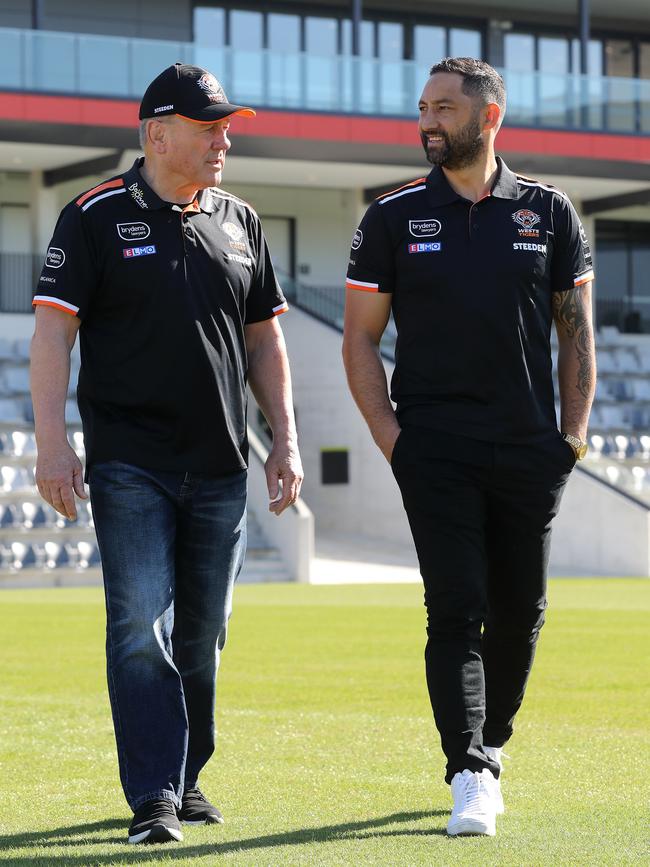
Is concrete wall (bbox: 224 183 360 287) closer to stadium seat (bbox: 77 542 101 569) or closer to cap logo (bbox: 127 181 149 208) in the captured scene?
stadium seat (bbox: 77 542 101 569)

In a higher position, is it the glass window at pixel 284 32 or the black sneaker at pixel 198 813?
the glass window at pixel 284 32

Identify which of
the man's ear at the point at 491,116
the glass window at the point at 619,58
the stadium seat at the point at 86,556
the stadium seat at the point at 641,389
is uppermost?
the glass window at the point at 619,58

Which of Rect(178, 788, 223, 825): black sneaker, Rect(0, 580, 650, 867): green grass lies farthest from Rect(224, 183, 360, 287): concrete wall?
Rect(178, 788, 223, 825): black sneaker

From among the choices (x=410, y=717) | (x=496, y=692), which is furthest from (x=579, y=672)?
(x=496, y=692)

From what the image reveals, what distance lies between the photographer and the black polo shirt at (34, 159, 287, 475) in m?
4.85

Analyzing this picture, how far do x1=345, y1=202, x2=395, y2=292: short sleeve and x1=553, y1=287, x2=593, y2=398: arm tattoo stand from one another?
59 centimetres

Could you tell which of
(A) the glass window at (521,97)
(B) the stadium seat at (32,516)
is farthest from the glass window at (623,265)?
(B) the stadium seat at (32,516)

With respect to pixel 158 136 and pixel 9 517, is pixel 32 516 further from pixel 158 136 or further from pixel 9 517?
pixel 158 136

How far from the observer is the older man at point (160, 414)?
473 cm

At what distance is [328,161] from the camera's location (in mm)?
28328

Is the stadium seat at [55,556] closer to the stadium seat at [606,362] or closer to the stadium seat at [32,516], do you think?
the stadium seat at [32,516]

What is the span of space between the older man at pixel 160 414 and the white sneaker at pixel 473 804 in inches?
31.0

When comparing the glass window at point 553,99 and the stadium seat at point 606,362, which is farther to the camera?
the stadium seat at point 606,362

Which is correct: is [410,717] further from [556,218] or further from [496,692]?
[556,218]
